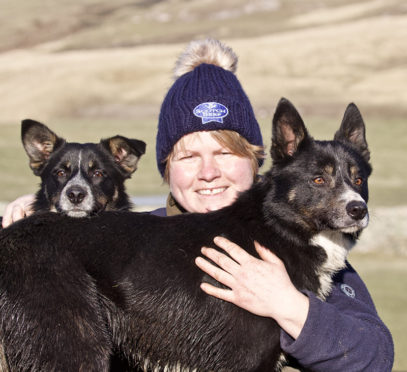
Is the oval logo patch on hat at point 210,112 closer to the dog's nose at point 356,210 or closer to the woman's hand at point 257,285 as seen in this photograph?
the woman's hand at point 257,285

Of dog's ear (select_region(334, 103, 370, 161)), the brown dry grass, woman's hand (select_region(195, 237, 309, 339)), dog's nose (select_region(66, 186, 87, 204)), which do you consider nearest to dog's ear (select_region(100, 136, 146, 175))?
dog's nose (select_region(66, 186, 87, 204))

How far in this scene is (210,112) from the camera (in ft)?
12.3

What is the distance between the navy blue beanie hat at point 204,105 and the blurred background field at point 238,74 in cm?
90

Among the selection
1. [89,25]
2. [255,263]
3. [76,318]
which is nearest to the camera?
[76,318]

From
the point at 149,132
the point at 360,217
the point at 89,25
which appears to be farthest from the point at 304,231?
the point at 89,25

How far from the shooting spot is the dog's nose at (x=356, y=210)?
9.61ft

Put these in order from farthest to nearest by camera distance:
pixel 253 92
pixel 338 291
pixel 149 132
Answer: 1. pixel 253 92
2. pixel 149 132
3. pixel 338 291

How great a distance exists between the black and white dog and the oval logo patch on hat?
571 mm

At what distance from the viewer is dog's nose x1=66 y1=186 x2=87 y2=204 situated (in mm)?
3892

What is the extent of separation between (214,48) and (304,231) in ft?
5.54

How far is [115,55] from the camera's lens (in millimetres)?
39188

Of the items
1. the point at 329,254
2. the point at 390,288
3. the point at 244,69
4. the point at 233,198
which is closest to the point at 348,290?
the point at 329,254

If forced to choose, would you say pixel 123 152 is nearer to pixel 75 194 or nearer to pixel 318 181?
pixel 75 194

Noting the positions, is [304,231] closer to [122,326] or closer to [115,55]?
[122,326]
